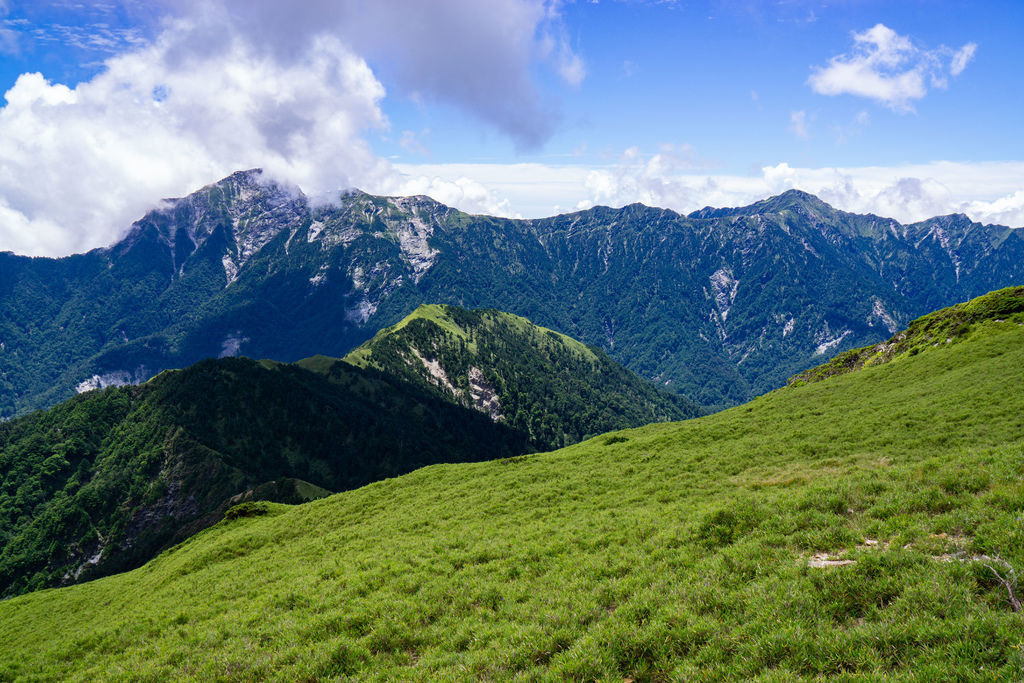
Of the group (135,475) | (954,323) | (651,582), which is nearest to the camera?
(651,582)

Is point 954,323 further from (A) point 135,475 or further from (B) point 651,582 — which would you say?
(A) point 135,475

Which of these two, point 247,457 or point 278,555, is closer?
point 278,555

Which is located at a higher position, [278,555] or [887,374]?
[278,555]

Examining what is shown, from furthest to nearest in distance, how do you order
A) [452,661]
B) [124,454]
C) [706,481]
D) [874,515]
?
[124,454] < [706,481] < [874,515] < [452,661]

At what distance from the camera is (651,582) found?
16.9 metres

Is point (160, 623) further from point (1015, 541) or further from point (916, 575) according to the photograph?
point (1015, 541)

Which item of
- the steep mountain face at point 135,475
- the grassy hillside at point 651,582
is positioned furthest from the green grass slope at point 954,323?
the steep mountain face at point 135,475

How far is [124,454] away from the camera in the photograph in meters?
172

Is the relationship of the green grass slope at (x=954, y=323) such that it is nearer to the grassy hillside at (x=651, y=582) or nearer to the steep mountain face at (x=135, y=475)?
the grassy hillside at (x=651, y=582)

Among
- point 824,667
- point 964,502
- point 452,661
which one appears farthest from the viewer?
point 964,502

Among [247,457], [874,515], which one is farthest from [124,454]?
[874,515]

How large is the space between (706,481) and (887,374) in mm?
50579

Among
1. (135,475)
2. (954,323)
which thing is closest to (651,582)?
(954,323)

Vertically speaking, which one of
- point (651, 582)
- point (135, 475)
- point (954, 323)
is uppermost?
point (135, 475)
